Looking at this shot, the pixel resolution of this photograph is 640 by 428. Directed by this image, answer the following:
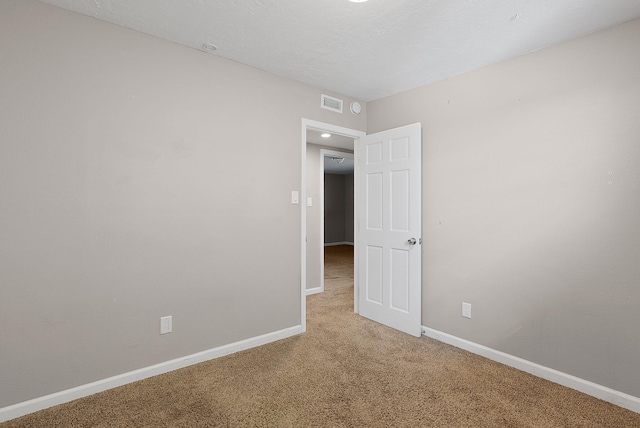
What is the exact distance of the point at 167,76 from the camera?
239 cm

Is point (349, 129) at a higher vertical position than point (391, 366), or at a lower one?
higher

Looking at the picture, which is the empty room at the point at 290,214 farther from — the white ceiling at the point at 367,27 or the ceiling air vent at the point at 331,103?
the ceiling air vent at the point at 331,103

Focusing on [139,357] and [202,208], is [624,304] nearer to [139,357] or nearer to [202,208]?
[202,208]

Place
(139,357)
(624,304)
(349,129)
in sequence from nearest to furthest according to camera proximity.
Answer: (624,304) < (139,357) < (349,129)

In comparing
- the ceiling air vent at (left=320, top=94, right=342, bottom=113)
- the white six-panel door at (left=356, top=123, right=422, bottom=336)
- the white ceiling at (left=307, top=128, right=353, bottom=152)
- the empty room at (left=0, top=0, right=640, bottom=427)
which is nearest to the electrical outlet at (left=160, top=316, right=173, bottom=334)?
the empty room at (left=0, top=0, right=640, bottom=427)

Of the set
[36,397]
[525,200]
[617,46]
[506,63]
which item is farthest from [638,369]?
[36,397]

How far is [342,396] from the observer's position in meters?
2.10

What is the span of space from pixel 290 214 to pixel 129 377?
1823 millimetres

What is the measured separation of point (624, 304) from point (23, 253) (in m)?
3.85

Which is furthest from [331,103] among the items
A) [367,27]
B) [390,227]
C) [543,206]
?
[543,206]

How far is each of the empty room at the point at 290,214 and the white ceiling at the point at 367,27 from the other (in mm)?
19

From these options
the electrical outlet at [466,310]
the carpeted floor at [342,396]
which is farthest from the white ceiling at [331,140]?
the carpeted floor at [342,396]

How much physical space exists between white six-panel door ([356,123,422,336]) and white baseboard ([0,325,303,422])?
111 cm

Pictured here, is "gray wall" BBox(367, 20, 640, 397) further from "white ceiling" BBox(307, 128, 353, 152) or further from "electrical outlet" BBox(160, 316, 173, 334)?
"electrical outlet" BBox(160, 316, 173, 334)
